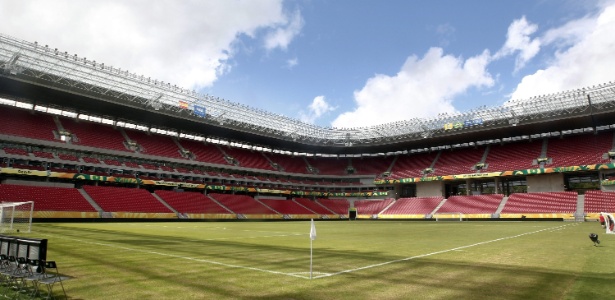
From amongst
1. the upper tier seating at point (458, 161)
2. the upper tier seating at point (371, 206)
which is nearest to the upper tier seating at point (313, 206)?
the upper tier seating at point (371, 206)

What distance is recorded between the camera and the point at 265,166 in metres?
80.1

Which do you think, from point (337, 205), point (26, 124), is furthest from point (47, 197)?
point (337, 205)

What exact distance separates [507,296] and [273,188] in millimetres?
70186

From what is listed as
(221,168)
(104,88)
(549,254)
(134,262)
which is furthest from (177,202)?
(549,254)

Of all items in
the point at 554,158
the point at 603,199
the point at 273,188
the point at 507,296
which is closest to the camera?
the point at 507,296

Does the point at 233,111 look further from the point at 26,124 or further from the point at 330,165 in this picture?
the point at 330,165

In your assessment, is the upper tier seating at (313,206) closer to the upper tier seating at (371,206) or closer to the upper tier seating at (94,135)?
the upper tier seating at (371,206)

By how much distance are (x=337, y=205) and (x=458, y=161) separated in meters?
27.6

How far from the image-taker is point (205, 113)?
59.3 meters

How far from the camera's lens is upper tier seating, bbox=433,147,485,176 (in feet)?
236

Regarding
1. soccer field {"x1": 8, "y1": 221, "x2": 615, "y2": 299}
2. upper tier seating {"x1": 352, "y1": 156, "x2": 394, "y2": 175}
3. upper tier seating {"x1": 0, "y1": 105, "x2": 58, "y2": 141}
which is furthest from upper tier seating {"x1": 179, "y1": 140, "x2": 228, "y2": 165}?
soccer field {"x1": 8, "y1": 221, "x2": 615, "y2": 299}

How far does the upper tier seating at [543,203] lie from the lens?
180 feet

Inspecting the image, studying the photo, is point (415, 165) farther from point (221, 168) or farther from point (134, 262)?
point (134, 262)

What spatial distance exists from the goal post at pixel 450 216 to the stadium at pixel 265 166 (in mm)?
518
